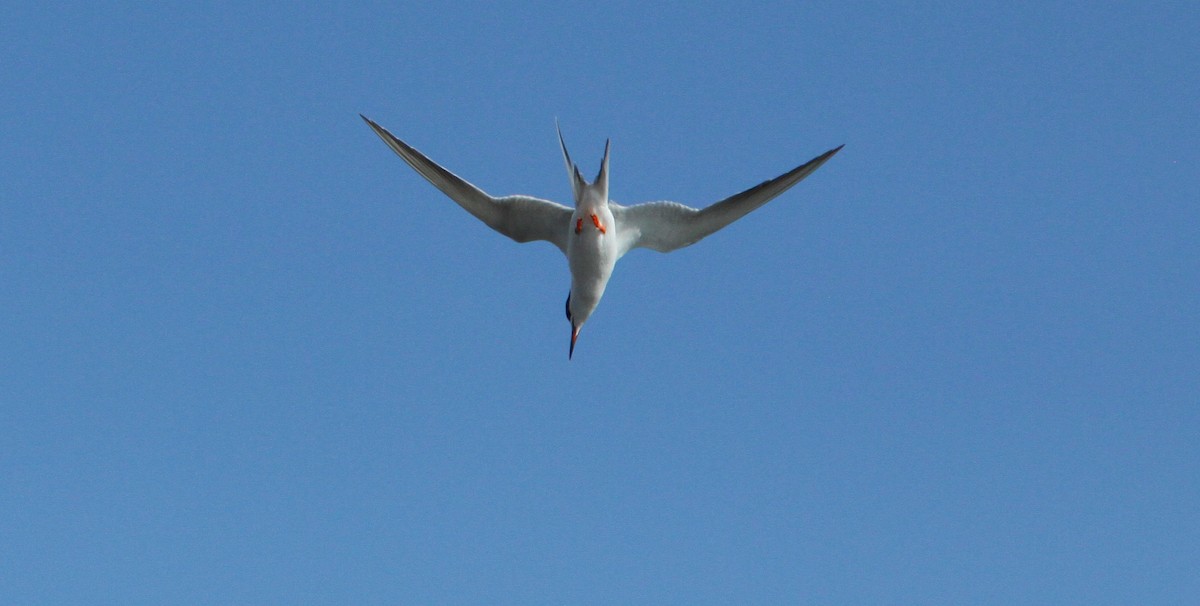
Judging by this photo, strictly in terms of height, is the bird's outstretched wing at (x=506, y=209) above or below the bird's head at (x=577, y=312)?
above

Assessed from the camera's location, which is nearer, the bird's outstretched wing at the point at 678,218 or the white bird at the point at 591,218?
the white bird at the point at 591,218

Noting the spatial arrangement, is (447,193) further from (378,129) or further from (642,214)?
(642,214)

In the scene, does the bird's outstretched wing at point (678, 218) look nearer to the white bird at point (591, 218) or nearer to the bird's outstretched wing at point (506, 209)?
the white bird at point (591, 218)

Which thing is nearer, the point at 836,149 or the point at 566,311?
the point at 836,149

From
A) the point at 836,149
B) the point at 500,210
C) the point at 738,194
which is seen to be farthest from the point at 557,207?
the point at 836,149

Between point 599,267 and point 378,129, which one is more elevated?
point 378,129

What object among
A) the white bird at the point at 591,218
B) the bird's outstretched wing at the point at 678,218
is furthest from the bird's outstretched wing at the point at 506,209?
the bird's outstretched wing at the point at 678,218

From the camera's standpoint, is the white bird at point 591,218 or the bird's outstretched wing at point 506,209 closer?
the white bird at point 591,218

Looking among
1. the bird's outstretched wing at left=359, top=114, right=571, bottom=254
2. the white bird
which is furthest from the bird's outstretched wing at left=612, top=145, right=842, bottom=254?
the bird's outstretched wing at left=359, top=114, right=571, bottom=254
